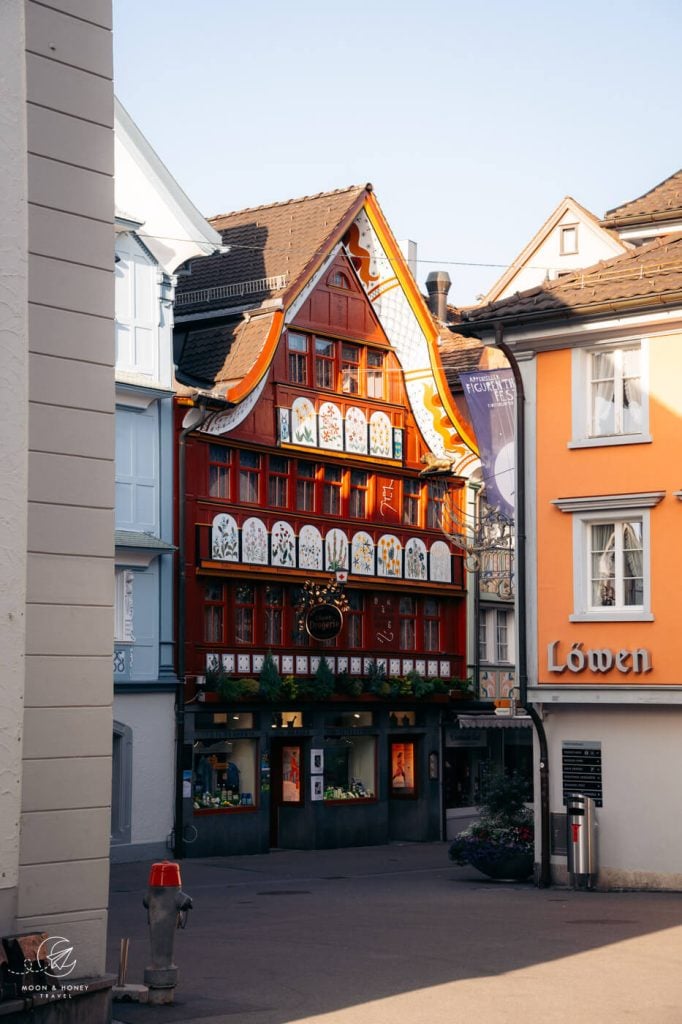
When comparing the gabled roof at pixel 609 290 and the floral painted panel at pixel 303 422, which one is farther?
the floral painted panel at pixel 303 422

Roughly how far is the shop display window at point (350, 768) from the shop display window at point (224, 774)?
256cm

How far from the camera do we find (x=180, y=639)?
105 feet

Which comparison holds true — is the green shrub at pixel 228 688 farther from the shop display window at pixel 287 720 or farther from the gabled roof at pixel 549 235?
the gabled roof at pixel 549 235

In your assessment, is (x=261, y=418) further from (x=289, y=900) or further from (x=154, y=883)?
(x=154, y=883)

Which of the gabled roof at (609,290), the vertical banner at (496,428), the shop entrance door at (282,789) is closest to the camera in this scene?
the gabled roof at (609,290)

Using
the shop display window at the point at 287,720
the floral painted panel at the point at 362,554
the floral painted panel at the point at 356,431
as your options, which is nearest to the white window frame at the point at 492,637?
the floral painted panel at the point at 362,554

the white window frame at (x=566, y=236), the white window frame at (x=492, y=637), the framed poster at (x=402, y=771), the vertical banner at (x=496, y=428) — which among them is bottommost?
the framed poster at (x=402, y=771)

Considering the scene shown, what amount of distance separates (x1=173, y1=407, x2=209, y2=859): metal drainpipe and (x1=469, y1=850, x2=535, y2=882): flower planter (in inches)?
344

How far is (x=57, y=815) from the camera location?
34.7 ft

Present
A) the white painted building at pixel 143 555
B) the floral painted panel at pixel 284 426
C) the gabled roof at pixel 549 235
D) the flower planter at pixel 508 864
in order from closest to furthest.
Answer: the flower planter at pixel 508 864, the white painted building at pixel 143 555, the floral painted panel at pixel 284 426, the gabled roof at pixel 549 235

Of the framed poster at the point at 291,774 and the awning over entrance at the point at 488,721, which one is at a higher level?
the awning over entrance at the point at 488,721

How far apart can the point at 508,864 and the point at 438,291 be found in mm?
28857

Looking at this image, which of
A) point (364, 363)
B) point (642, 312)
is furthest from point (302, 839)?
point (642, 312)

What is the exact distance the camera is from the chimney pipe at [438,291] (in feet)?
164
